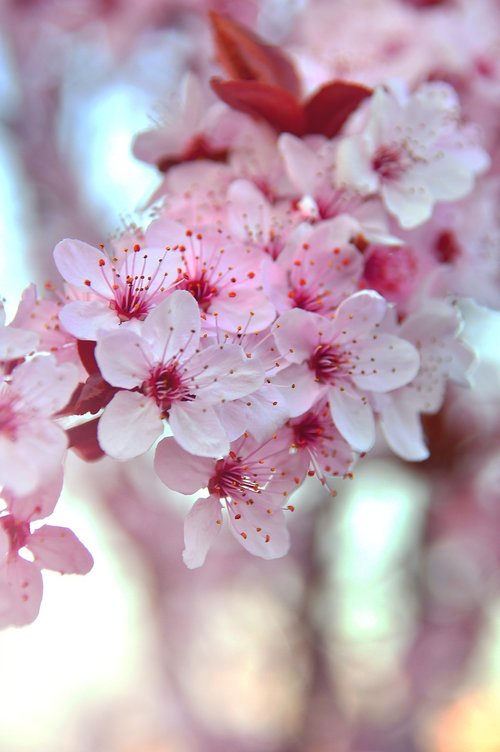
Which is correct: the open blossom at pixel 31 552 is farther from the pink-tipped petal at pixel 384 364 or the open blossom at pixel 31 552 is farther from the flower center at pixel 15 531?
the pink-tipped petal at pixel 384 364

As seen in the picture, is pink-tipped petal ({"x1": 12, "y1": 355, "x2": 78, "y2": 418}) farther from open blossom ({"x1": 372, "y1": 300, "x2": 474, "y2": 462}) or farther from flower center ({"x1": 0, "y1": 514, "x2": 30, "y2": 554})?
open blossom ({"x1": 372, "y1": 300, "x2": 474, "y2": 462})

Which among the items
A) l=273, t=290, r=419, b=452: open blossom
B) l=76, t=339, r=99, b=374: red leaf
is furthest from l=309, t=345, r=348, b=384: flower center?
l=76, t=339, r=99, b=374: red leaf

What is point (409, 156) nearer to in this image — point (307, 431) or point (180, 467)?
point (307, 431)

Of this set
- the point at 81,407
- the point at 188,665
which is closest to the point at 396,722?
the point at 188,665

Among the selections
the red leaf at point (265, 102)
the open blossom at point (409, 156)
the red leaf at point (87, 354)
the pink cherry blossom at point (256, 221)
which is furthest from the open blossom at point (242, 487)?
the red leaf at point (265, 102)

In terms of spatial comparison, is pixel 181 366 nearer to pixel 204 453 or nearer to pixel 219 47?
pixel 204 453
